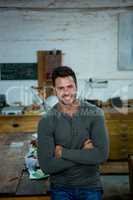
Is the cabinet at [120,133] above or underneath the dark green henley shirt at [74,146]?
underneath

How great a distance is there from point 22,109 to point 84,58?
1243mm

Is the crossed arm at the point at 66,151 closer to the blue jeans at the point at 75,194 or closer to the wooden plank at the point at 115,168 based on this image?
the blue jeans at the point at 75,194

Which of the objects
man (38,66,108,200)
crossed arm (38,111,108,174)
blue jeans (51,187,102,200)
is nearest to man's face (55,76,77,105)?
man (38,66,108,200)

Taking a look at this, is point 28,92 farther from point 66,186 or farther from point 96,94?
point 66,186

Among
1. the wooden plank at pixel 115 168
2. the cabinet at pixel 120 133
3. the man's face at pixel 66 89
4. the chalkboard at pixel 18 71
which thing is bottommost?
the wooden plank at pixel 115 168

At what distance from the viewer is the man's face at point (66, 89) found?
2076mm

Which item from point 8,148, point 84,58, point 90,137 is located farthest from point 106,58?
point 90,137

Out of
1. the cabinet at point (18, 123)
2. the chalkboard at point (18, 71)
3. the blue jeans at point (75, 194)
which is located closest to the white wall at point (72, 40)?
the chalkboard at point (18, 71)

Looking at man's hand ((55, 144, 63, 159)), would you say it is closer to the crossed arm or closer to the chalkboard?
the crossed arm

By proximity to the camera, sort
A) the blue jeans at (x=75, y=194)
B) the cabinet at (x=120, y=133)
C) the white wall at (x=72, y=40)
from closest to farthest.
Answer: the blue jeans at (x=75, y=194) < the cabinet at (x=120, y=133) < the white wall at (x=72, y=40)

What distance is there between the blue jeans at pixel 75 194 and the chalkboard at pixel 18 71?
3.24 metres

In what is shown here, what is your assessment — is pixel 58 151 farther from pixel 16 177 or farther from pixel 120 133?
pixel 120 133

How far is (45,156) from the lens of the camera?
204 cm

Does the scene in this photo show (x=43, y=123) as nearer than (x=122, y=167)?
Yes
